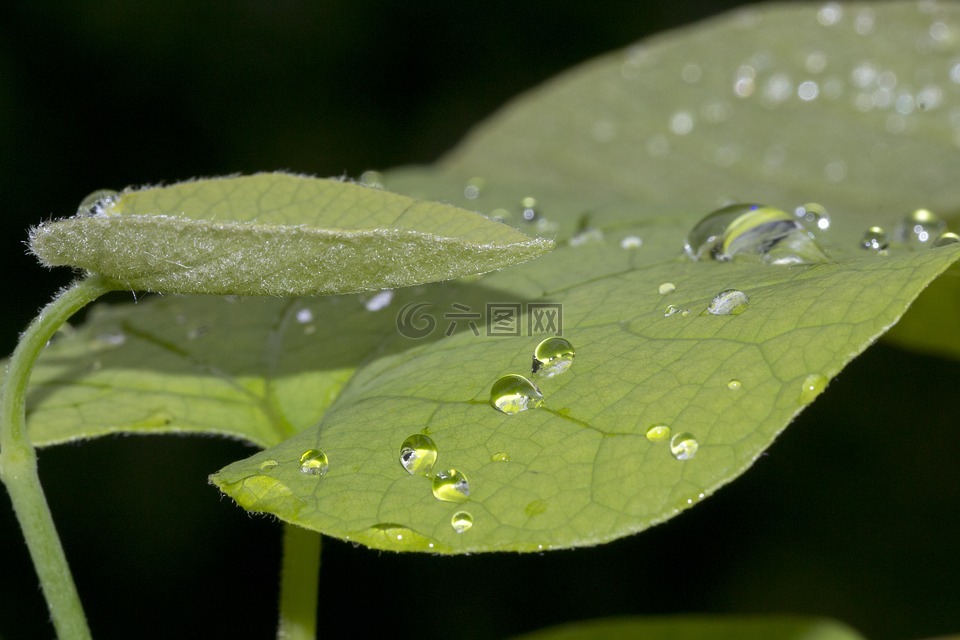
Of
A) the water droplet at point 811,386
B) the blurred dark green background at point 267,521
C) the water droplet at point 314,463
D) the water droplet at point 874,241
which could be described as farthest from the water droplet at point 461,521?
the blurred dark green background at point 267,521

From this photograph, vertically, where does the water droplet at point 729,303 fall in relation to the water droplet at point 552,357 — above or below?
above

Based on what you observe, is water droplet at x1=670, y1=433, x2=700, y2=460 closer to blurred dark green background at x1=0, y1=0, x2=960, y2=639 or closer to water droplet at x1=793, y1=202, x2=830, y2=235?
water droplet at x1=793, y1=202, x2=830, y2=235

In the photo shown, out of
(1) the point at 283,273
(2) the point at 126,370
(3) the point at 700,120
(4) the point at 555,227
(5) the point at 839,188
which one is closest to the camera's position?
(1) the point at 283,273

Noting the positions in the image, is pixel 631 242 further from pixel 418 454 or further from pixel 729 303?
pixel 418 454

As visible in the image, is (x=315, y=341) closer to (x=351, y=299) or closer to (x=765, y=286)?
(x=351, y=299)

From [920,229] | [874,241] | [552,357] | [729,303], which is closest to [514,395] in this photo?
[552,357]

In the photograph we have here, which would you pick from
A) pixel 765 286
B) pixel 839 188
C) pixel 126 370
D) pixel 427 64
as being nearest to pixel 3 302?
pixel 427 64

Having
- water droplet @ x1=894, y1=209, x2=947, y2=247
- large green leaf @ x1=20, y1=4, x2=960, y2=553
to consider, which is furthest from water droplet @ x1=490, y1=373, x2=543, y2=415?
water droplet @ x1=894, y1=209, x2=947, y2=247

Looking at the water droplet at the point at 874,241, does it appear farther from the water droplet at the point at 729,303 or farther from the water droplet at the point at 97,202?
the water droplet at the point at 97,202
